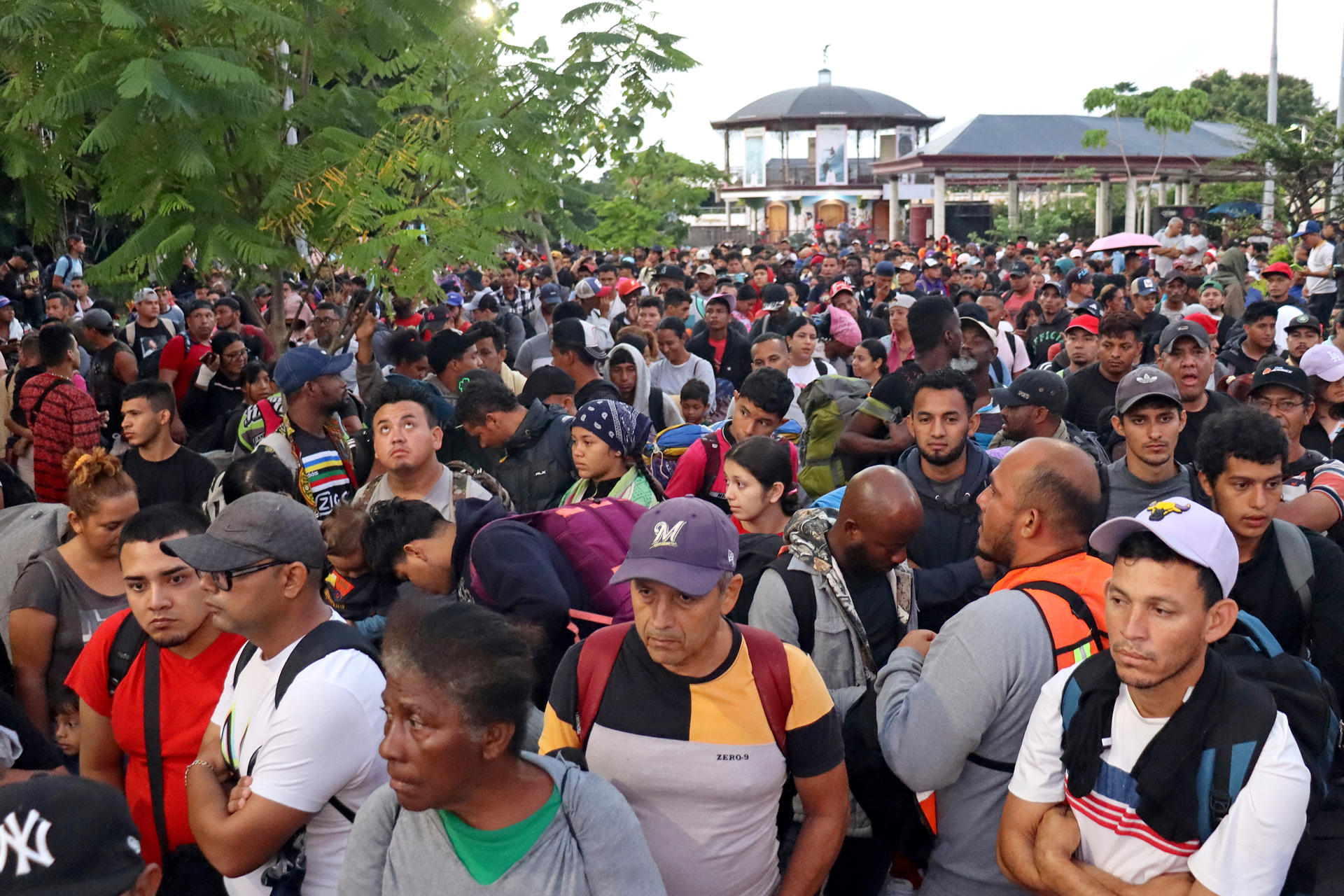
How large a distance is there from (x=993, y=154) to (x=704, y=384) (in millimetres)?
37974

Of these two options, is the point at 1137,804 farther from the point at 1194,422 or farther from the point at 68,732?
the point at 1194,422

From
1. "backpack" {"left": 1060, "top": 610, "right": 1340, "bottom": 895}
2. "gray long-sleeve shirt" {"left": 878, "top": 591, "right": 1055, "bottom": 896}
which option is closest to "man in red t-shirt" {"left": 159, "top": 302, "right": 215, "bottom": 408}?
"gray long-sleeve shirt" {"left": 878, "top": 591, "right": 1055, "bottom": 896}

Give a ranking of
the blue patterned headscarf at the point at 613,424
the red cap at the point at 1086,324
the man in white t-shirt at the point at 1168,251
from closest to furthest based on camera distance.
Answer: the blue patterned headscarf at the point at 613,424
the red cap at the point at 1086,324
the man in white t-shirt at the point at 1168,251

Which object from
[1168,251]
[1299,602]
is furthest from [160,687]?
[1168,251]

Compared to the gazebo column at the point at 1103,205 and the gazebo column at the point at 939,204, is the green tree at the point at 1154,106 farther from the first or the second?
the gazebo column at the point at 939,204

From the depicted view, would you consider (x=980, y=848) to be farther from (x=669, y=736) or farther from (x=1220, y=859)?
(x=669, y=736)

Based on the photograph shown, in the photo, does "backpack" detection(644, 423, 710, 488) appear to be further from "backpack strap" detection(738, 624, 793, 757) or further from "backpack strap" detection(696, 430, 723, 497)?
"backpack strap" detection(738, 624, 793, 757)

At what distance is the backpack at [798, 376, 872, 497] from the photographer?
6023mm

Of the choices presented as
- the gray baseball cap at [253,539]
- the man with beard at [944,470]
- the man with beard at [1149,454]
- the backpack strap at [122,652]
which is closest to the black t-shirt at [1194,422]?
the man with beard at [1149,454]

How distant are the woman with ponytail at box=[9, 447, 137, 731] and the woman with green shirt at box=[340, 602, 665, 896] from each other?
2253 mm

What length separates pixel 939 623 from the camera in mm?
4230

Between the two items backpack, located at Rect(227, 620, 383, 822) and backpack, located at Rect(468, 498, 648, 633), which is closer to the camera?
backpack, located at Rect(227, 620, 383, 822)

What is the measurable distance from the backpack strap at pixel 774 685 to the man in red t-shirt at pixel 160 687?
1543mm

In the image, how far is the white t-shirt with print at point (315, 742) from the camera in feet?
9.08
